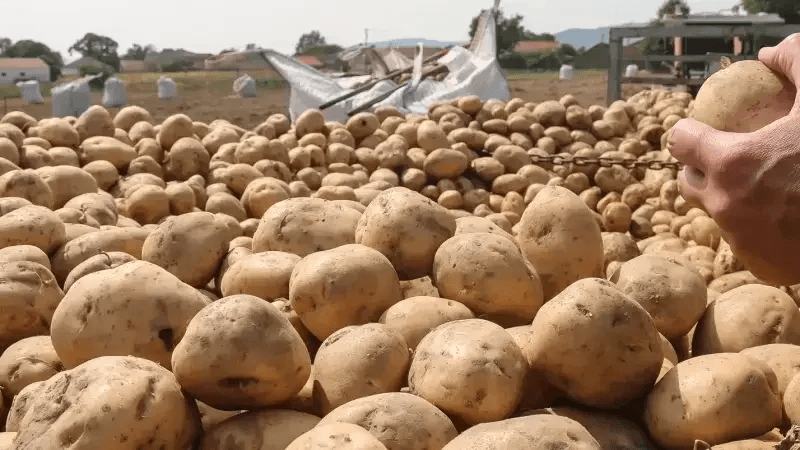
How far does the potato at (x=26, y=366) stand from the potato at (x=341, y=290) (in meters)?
0.78

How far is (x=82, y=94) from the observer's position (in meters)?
16.4

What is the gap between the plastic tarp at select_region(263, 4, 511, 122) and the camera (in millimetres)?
10359

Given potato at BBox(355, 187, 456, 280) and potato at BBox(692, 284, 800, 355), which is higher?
potato at BBox(355, 187, 456, 280)

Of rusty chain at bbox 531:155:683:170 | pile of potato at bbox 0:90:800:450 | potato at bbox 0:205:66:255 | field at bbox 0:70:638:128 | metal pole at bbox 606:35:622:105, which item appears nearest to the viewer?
pile of potato at bbox 0:90:800:450

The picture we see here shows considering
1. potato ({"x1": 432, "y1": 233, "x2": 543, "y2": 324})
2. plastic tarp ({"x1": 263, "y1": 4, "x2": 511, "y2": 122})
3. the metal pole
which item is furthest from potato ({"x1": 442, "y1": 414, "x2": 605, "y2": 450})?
the metal pole

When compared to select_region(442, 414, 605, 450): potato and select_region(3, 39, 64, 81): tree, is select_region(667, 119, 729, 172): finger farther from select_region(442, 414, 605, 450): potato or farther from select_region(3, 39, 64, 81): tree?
select_region(3, 39, 64, 81): tree

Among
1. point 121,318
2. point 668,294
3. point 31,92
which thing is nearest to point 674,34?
point 668,294

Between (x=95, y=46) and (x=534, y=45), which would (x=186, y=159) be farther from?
(x=534, y=45)

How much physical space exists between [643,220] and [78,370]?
499cm

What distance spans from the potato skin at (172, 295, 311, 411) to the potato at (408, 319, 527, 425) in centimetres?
34

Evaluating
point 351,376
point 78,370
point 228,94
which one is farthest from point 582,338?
point 228,94

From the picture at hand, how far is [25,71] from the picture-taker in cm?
3875

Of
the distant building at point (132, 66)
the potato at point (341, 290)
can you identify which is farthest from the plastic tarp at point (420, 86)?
the distant building at point (132, 66)

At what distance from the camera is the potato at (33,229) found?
2943mm
